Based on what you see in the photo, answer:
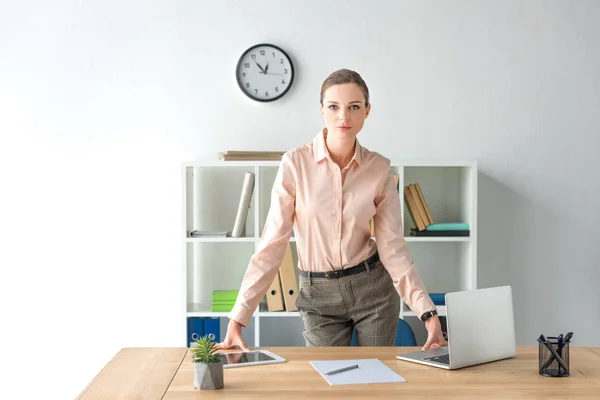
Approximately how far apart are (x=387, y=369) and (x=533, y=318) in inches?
95.7

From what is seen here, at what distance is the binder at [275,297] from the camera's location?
385cm

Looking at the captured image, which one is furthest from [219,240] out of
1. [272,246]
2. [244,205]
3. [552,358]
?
[552,358]

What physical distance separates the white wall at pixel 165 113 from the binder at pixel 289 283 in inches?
24.9

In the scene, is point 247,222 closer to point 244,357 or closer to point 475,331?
point 244,357

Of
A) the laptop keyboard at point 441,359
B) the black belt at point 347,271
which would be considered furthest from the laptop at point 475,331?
→ the black belt at point 347,271

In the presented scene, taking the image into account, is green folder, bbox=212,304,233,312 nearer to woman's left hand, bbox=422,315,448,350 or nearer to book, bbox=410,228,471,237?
book, bbox=410,228,471,237

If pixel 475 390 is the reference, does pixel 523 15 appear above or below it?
above

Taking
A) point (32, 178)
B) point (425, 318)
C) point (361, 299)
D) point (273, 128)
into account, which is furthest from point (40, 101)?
point (425, 318)

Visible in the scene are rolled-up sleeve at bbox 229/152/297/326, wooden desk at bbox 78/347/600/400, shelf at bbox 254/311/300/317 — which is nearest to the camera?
wooden desk at bbox 78/347/600/400

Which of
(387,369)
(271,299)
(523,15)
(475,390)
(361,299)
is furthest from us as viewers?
(523,15)

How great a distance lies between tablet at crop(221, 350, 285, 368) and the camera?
2084 millimetres

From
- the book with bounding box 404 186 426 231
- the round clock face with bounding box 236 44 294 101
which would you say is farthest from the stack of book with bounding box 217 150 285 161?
the book with bounding box 404 186 426 231

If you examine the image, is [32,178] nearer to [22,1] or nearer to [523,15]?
[22,1]

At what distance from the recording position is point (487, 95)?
412 cm
